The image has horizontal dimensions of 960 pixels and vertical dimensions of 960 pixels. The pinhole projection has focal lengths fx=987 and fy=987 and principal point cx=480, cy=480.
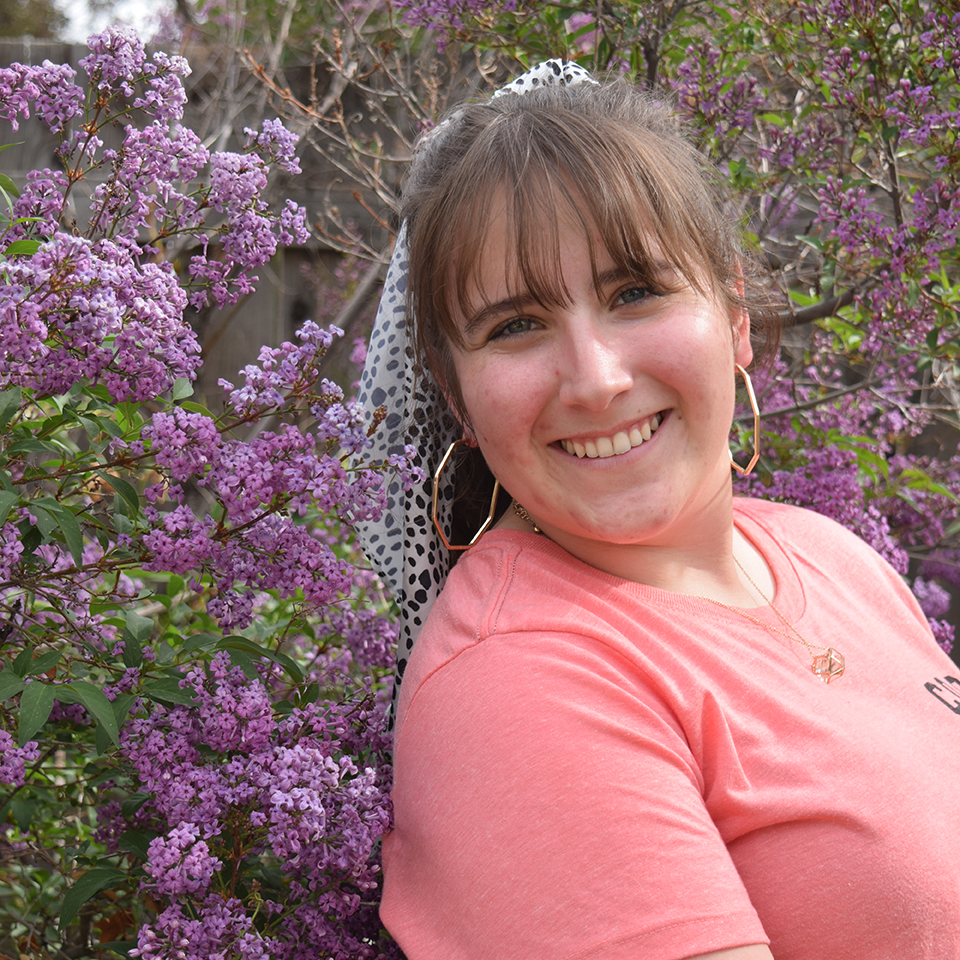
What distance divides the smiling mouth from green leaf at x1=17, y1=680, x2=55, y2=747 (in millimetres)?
732

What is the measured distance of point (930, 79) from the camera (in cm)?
199

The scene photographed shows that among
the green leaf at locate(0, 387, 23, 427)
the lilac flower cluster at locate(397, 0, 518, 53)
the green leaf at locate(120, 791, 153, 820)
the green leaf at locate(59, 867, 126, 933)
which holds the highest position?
the lilac flower cluster at locate(397, 0, 518, 53)

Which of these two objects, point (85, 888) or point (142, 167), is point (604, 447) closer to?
point (142, 167)

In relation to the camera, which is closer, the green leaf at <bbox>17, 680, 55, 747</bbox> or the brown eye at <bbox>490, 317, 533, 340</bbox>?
the green leaf at <bbox>17, 680, 55, 747</bbox>

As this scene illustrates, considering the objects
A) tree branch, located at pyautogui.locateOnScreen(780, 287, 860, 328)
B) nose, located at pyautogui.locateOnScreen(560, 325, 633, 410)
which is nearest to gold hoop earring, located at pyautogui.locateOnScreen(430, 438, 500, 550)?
nose, located at pyautogui.locateOnScreen(560, 325, 633, 410)

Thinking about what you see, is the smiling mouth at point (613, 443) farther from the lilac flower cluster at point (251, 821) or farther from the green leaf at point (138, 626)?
the green leaf at point (138, 626)

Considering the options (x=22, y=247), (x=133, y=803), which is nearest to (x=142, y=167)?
(x=22, y=247)

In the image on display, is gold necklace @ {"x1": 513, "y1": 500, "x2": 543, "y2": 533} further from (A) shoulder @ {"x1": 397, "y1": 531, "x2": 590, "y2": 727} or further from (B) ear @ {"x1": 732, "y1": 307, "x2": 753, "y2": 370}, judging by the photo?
(B) ear @ {"x1": 732, "y1": 307, "x2": 753, "y2": 370}

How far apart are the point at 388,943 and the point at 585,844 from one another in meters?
0.59

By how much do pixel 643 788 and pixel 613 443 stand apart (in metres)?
0.47

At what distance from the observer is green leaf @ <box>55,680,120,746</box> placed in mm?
1195

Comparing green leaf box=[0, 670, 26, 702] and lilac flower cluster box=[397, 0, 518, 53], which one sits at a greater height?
lilac flower cluster box=[397, 0, 518, 53]

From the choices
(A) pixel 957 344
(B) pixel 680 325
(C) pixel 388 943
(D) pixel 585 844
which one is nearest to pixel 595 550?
(B) pixel 680 325

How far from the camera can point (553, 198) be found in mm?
1269
